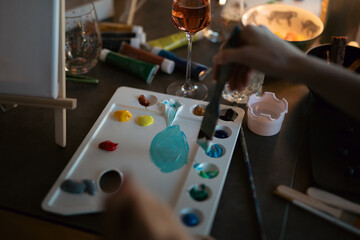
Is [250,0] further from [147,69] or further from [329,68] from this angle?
[329,68]

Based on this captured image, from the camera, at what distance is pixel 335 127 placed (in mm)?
924

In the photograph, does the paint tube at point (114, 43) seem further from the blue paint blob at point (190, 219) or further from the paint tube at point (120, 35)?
the blue paint blob at point (190, 219)

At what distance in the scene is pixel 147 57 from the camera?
119 centimetres

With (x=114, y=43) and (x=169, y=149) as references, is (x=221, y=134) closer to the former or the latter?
(x=169, y=149)

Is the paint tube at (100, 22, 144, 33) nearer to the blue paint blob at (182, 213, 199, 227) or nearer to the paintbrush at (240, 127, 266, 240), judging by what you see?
the paintbrush at (240, 127, 266, 240)

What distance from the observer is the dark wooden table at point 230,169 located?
0.76 meters

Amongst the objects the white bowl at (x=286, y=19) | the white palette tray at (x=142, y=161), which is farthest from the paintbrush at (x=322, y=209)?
the white bowl at (x=286, y=19)

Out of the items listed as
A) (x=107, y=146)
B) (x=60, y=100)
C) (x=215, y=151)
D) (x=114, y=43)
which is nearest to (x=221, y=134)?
(x=215, y=151)

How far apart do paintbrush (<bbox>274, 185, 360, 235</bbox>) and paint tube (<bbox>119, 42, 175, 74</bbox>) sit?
0.52 m

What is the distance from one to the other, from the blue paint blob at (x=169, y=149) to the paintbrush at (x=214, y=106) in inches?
1.9

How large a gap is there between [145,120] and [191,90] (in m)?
0.21

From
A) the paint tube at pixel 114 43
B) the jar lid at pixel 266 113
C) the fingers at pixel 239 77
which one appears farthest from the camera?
the paint tube at pixel 114 43

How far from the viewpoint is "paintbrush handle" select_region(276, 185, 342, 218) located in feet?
2.50

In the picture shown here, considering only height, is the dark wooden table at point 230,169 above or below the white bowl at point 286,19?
below
